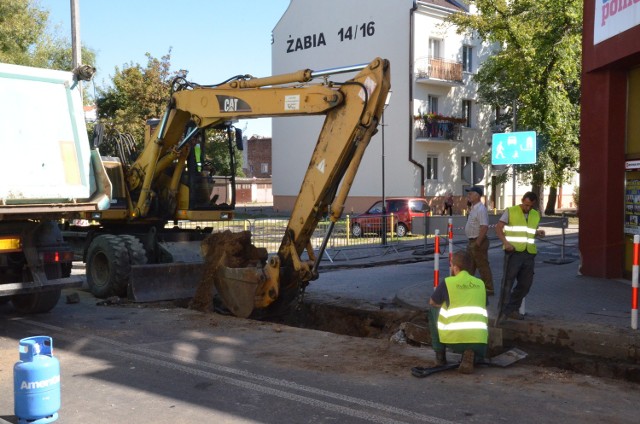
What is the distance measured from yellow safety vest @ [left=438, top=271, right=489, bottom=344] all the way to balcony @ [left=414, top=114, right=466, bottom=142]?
3184 cm

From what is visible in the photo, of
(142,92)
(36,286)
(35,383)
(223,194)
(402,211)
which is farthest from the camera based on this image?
(142,92)

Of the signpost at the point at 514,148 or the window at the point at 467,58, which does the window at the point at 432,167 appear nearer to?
the window at the point at 467,58

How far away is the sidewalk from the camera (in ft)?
26.8

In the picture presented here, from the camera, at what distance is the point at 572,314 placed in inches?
374

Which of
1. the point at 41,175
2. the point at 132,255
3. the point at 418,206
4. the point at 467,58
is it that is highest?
the point at 467,58

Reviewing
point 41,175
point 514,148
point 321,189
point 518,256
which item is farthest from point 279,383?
point 514,148

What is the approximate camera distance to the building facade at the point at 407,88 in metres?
38.8

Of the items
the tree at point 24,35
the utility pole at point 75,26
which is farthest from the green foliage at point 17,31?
the utility pole at point 75,26

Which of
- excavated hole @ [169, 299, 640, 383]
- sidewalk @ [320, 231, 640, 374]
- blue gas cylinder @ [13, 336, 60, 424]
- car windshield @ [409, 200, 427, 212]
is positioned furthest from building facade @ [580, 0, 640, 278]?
car windshield @ [409, 200, 427, 212]

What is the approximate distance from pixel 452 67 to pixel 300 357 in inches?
1360

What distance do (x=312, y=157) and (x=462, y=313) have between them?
3803 millimetres

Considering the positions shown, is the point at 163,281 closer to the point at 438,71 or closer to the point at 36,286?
the point at 36,286

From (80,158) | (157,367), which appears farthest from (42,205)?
(157,367)

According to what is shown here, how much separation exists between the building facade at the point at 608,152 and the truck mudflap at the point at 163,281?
726 cm
